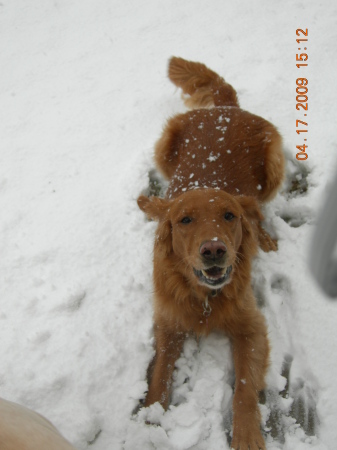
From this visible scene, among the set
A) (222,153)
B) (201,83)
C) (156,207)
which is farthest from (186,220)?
(201,83)

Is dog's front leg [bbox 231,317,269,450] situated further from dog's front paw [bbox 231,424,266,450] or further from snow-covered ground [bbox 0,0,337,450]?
snow-covered ground [bbox 0,0,337,450]

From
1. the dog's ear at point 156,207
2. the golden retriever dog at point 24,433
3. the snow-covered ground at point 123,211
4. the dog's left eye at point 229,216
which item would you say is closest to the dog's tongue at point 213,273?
the dog's left eye at point 229,216

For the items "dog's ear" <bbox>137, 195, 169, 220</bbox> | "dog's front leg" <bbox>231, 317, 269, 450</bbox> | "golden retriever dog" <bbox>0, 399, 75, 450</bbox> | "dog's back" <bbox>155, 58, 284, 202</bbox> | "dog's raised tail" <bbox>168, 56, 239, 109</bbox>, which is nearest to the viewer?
"golden retriever dog" <bbox>0, 399, 75, 450</bbox>

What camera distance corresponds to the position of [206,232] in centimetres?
246

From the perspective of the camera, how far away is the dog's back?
3.32 m

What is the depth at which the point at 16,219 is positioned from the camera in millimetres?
3871

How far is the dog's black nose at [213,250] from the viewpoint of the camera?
7.64 feet

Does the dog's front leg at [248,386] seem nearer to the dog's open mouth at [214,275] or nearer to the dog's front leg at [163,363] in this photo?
the dog's front leg at [163,363]

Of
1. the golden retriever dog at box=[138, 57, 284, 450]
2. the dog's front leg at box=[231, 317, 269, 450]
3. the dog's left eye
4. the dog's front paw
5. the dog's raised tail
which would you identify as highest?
the dog's raised tail

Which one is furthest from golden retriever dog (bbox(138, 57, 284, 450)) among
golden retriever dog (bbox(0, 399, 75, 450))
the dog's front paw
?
golden retriever dog (bbox(0, 399, 75, 450))

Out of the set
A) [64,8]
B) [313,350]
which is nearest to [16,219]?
[313,350]

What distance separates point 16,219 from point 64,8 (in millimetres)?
4746

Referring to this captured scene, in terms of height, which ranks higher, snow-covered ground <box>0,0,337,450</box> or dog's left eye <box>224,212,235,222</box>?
dog's left eye <box>224,212,235,222</box>
